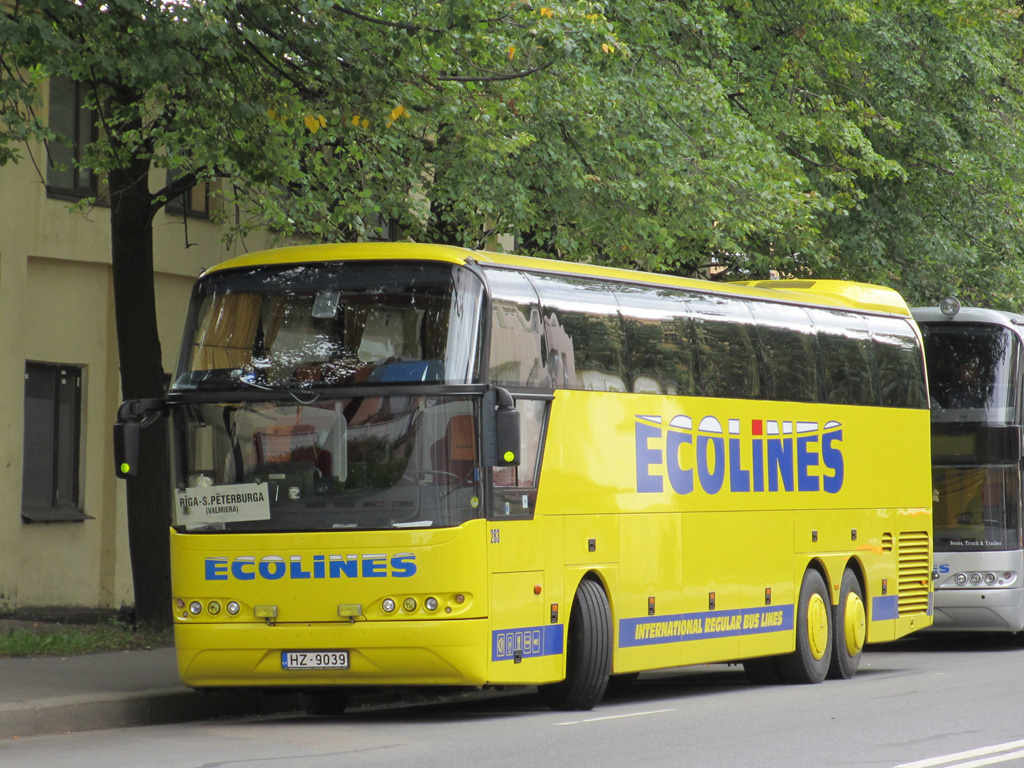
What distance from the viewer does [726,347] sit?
15.3 m

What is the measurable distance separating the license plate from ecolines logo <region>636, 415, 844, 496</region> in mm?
3251

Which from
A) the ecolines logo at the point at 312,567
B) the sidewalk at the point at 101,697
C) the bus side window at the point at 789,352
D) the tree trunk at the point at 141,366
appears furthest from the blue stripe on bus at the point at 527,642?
the tree trunk at the point at 141,366

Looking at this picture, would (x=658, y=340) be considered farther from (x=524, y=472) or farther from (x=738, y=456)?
(x=524, y=472)

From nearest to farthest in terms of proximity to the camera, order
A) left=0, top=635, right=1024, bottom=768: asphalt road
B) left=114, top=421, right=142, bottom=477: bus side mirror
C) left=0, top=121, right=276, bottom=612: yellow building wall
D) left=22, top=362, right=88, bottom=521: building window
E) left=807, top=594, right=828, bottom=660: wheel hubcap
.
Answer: left=0, top=635, right=1024, bottom=768: asphalt road
left=114, top=421, right=142, bottom=477: bus side mirror
left=807, top=594, right=828, bottom=660: wheel hubcap
left=0, top=121, right=276, bottom=612: yellow building wall
left=22, top=362, right=88, bottom=521: building window

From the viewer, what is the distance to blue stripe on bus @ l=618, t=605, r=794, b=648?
1381cm

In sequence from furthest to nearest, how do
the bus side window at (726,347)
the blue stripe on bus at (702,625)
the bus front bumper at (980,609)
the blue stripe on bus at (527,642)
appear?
the bus front bumper at (980,609) → the bus side window at (726,347) → the blue stripe on bus at (702,625) → the blue stripe on bus at (527,642)

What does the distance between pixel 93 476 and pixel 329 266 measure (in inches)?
436

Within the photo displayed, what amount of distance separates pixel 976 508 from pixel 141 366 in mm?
9697

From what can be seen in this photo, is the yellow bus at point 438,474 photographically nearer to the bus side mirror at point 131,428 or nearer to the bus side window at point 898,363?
the bus side mirror at point 131,428

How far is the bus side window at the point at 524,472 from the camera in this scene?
12236 millimetres

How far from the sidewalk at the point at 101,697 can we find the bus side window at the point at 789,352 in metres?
5.43

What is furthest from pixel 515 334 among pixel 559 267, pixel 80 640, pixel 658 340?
pixel 80 640

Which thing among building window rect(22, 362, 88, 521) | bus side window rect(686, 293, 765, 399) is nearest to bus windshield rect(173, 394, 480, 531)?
bus side window rect(686, 293, 765, 399)

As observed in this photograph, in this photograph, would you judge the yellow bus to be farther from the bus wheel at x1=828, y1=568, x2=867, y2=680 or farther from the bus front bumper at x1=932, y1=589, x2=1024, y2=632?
the bus front bumper at x1=932, y1=589, x2=1024, y2=632
